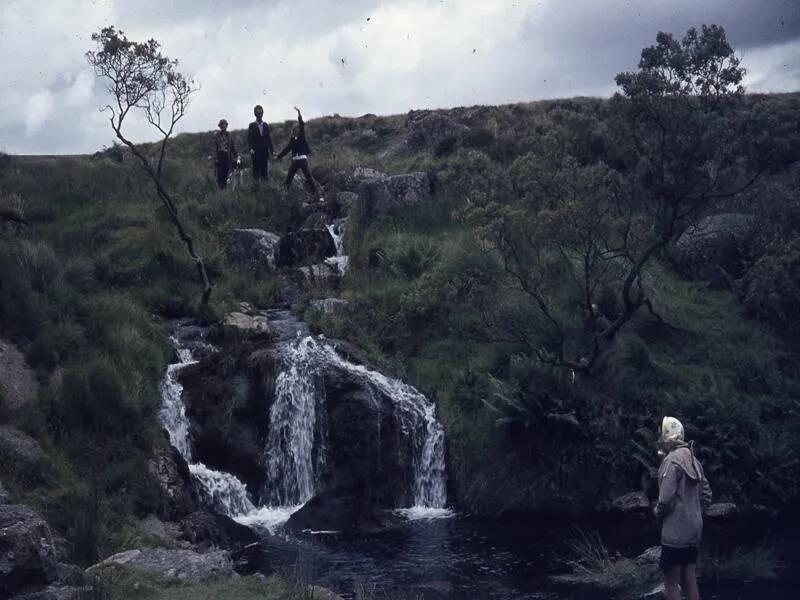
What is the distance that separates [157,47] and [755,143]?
12.1 m

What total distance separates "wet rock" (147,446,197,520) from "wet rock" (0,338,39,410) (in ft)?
7.11

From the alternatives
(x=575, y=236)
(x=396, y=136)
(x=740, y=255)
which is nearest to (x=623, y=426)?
(x=575, y=236)

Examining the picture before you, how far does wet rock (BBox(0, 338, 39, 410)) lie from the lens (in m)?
14.8

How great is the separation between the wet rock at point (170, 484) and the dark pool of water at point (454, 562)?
1.50 m

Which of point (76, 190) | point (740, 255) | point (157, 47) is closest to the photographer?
point (157, 47)

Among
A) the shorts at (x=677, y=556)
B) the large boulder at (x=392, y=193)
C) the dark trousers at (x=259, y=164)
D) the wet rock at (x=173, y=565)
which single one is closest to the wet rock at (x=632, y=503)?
the shorts at (x=677, y=556)

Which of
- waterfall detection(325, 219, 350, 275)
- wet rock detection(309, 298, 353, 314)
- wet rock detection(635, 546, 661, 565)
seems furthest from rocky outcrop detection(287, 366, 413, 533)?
waterfall detection(325, 219, 350, 275)

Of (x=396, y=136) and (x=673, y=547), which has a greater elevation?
(x=396, y=136)

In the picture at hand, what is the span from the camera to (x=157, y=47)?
2041 cm

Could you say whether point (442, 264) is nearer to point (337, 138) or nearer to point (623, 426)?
point (623, 426)

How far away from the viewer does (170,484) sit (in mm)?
14930

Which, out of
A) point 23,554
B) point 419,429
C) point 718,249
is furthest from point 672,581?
point 718,249

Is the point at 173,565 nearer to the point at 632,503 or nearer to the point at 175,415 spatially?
the point at 175,415

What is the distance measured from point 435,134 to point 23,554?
25941mm
